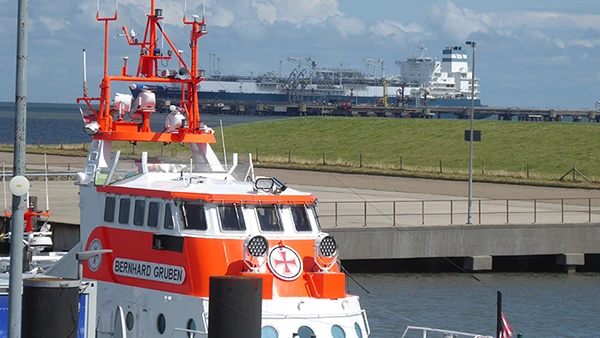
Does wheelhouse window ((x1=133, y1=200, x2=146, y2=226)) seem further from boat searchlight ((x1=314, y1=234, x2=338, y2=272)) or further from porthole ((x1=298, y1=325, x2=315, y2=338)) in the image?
porthole ((x1=298, y1=325, x2=315, y2=338))

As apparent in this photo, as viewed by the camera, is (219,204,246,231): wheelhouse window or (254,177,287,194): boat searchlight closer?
(219,204,246,231): wheelhouse window

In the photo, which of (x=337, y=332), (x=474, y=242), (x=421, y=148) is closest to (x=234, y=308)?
(x=337, y=332)

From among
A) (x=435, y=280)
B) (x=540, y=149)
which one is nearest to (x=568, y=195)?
(x=435, y=280)

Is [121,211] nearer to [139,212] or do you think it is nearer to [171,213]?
[139,212]

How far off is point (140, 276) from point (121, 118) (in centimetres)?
447

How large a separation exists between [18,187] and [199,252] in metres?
6.23

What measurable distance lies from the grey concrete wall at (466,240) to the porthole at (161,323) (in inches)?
654

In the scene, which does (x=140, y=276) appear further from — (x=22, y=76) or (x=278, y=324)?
(x=22, y=76)

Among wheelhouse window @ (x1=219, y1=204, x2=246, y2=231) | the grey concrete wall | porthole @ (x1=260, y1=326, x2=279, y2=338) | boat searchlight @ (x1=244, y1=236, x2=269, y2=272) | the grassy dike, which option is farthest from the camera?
the grassy dike

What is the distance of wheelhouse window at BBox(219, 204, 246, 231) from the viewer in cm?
1902

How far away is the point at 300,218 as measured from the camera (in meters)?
19.7

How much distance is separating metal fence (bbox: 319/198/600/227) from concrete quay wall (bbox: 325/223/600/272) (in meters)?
A: 1.32

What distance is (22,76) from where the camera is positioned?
42.7ft

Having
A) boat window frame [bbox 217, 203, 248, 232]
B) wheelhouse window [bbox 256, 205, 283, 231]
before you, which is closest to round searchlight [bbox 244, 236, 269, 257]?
boat window frame [bbox 217, 203, 248, 232]
